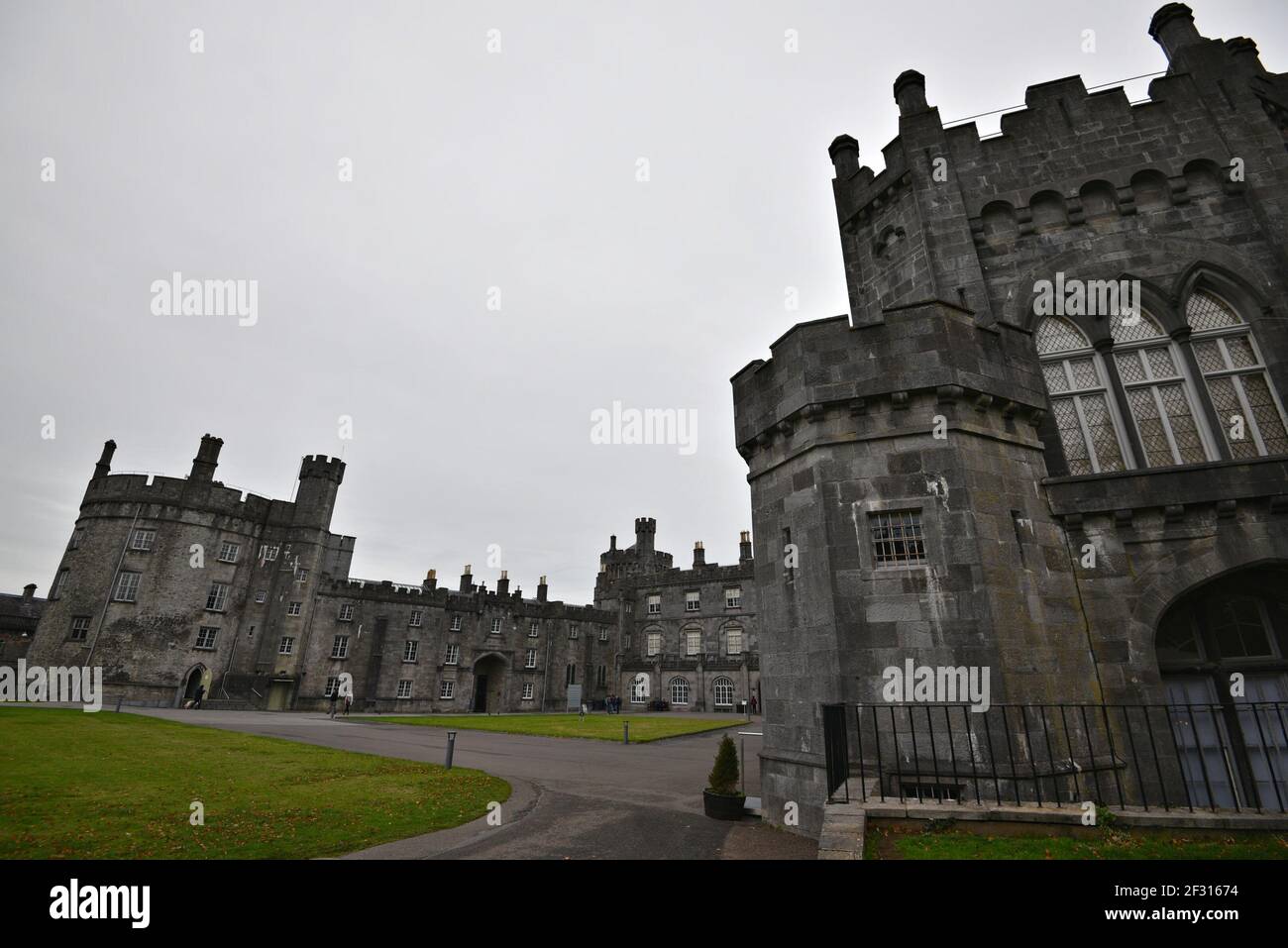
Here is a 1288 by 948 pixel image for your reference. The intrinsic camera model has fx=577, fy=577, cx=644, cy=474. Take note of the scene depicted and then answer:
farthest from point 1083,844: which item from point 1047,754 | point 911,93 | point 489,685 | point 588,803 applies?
point 489,685

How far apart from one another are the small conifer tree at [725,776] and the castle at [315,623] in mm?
43462

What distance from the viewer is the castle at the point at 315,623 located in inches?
1570

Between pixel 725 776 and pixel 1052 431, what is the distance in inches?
381

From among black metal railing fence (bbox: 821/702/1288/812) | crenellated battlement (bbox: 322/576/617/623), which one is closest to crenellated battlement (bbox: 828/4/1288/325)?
black metal railing fence (bbox: 821/702/1288/812)

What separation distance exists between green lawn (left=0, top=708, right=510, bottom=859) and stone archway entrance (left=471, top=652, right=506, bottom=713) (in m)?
36.6

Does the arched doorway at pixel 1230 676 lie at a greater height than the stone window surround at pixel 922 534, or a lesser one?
lesser

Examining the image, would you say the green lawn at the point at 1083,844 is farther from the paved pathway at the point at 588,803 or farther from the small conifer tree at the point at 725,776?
the small conifer tree at the point at 725,776

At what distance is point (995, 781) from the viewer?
7734 mm

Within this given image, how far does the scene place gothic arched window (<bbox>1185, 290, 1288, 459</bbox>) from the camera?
11375 millimetres

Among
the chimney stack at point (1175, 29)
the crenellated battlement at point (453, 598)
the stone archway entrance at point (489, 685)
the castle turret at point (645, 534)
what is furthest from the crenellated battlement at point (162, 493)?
the chimney stack at point (1175, 29)

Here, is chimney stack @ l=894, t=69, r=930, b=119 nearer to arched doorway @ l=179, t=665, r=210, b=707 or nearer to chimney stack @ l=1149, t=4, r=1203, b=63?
chimney stack @ l=1149, t=4, r=1203, b=63

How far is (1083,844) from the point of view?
6355 millimetres

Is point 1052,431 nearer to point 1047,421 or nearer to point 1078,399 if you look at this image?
point 1047,421
